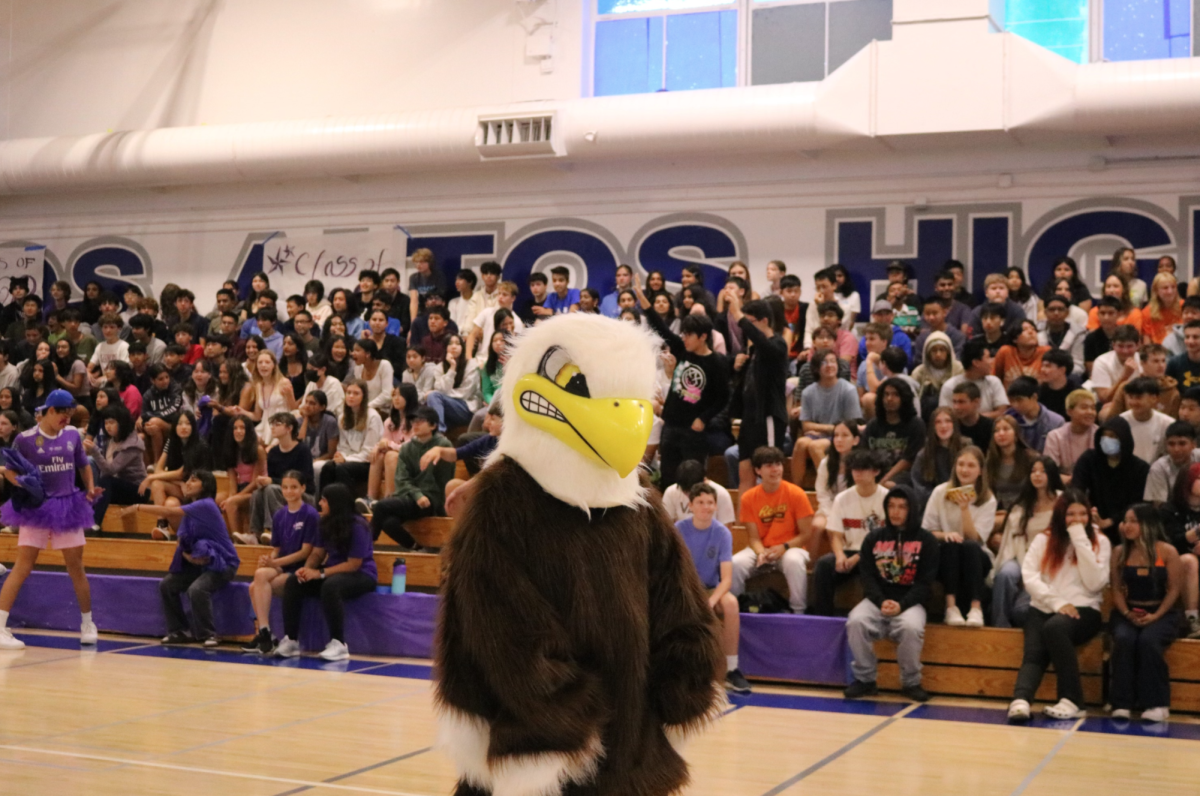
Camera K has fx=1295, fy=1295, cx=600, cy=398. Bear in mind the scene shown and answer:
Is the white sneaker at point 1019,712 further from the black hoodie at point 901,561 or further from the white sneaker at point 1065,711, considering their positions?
the black hoodie at point 901,561

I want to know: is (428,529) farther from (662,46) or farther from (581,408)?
(662,46)

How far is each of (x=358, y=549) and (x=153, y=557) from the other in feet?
7.59

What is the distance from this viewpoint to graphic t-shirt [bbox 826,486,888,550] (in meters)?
8.02

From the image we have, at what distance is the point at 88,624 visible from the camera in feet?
29.3

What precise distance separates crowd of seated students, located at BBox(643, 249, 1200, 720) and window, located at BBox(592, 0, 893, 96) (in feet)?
12.0

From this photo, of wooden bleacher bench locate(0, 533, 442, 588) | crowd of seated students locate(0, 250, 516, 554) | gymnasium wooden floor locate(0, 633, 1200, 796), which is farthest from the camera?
crowd of seated students locate(0, 250, 516, 554)

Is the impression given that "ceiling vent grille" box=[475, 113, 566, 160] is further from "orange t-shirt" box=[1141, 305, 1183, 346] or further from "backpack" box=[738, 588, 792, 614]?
"backpack" box=[738, 588, 792, 614]

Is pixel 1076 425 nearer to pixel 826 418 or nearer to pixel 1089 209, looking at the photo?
pixel 826 418

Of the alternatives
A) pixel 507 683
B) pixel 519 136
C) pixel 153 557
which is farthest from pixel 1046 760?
pixel 519 136

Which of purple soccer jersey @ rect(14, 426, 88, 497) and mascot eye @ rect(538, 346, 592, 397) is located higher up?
mascot eye @ rect(538, 346, 592, 397)

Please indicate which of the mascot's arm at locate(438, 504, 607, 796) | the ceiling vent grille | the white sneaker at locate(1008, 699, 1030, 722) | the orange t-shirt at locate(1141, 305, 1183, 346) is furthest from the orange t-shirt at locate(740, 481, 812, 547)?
the ceiling vent grille

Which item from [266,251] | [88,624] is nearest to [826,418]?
[88,624]

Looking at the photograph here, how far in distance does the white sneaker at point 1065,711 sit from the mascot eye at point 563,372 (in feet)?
15.0

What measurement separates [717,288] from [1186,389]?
5.71 metres
